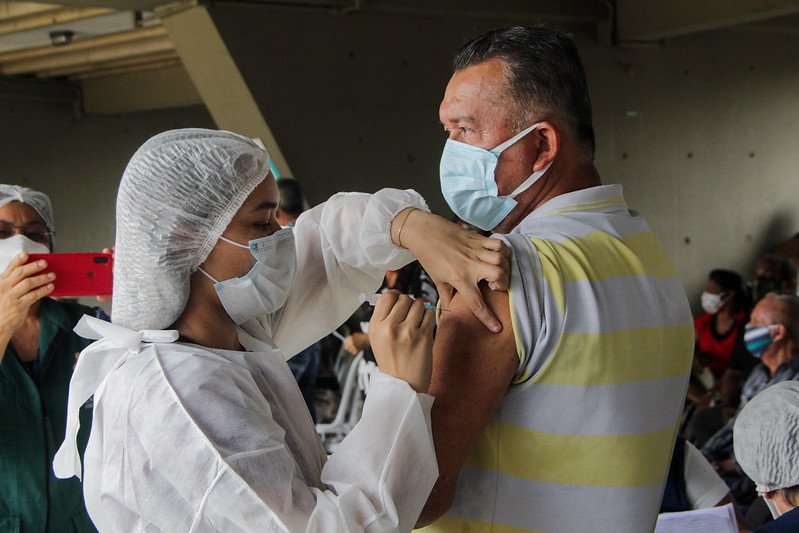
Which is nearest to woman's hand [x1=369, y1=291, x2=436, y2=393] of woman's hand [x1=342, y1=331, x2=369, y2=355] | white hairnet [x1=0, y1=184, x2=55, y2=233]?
white hairnet [x1=0, y1=184, x2=55, y2=233]

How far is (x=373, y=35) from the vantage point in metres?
5.42

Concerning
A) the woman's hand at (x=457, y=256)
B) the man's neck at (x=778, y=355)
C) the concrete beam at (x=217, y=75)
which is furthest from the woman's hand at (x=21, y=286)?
the concrete beam at (x=217, y=75)

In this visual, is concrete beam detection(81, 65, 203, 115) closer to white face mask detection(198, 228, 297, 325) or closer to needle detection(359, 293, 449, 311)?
needle detection(359, 293, 449, 311)

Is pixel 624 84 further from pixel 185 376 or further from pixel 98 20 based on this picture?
pixel 185 376

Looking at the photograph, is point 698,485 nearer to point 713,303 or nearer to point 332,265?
point 332,265

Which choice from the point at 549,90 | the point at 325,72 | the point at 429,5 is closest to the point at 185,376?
the point at 549,90

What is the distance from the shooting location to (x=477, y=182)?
4.85 ft

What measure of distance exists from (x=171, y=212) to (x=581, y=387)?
2.08 ft

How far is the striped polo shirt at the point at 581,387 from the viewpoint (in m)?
1.26

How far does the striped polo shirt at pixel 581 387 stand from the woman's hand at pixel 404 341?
0.12 metres

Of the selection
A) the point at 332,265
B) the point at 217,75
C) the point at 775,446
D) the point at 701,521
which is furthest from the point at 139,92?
the point at 775,446

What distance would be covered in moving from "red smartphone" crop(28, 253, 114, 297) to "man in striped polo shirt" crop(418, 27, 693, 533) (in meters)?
0.76

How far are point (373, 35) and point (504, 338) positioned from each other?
441cm

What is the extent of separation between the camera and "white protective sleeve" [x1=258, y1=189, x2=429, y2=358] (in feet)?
5.47
